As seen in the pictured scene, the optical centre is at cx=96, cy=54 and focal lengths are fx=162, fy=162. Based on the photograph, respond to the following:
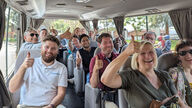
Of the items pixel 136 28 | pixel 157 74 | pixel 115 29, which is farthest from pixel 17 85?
pixel 115 29

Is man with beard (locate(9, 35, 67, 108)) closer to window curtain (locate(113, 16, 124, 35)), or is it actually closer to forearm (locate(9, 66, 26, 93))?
forearm (locate(9, 66, 26, 93))

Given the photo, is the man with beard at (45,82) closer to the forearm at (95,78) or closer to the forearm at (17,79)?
the forearm at (17,79)

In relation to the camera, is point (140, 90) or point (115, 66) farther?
point (140, 90)

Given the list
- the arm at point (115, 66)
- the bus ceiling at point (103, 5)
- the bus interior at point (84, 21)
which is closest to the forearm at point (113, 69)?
the arm at point (115, 66)

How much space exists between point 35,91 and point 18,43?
3750mm

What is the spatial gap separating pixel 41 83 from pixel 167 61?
4.80 feet

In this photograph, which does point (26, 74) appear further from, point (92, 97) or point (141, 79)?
point (141, 79)

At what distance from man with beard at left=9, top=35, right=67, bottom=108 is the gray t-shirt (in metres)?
0.70

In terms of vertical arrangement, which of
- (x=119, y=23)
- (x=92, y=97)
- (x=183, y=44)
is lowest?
(x=92, y=97)

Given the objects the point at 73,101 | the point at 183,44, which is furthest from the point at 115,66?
the point at 73,101

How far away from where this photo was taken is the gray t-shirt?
4.78 feet

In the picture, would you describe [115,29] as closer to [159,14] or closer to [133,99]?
[159,14]

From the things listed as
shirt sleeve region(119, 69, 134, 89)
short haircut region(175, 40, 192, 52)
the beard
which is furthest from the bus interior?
short haircut region(175, 40, 192, 52)

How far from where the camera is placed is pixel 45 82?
1771mm
